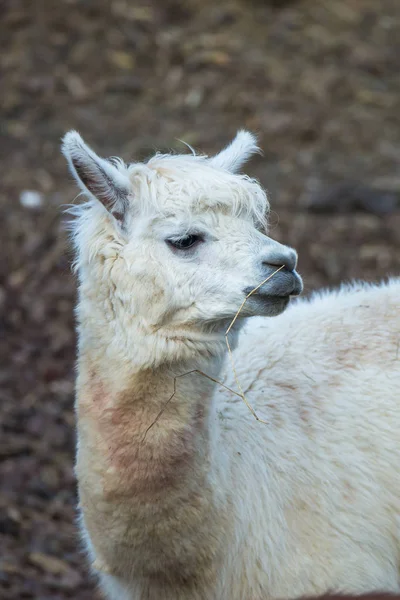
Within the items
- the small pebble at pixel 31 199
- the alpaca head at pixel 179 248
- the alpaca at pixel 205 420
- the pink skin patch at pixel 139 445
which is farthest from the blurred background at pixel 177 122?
the alpaca head at pixel 179 248

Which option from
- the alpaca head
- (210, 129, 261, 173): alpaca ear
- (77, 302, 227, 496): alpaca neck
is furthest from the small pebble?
(77, 302, 227, 496): alpaca neck

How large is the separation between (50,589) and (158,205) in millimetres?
2895

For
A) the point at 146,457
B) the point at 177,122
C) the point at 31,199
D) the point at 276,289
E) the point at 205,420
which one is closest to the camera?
the point at 276,289

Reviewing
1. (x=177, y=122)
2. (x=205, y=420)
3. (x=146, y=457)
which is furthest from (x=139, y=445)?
(x=177, y=122)

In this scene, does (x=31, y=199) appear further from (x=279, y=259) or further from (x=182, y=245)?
(x=279, y=259)

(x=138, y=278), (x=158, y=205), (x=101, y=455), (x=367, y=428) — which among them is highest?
(x=158, y=205)

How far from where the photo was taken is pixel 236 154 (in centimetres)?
394

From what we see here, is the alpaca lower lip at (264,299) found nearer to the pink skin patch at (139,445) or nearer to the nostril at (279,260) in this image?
the nostril at (279,260)

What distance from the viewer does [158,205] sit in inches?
136

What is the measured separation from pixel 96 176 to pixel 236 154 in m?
0.77

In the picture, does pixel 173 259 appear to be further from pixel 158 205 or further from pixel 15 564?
pixel 15 564

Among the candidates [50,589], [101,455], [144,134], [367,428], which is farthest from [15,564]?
[144,134]

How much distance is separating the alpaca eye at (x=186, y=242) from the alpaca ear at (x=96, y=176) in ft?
0.92

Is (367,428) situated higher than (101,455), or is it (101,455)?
(101,455)
